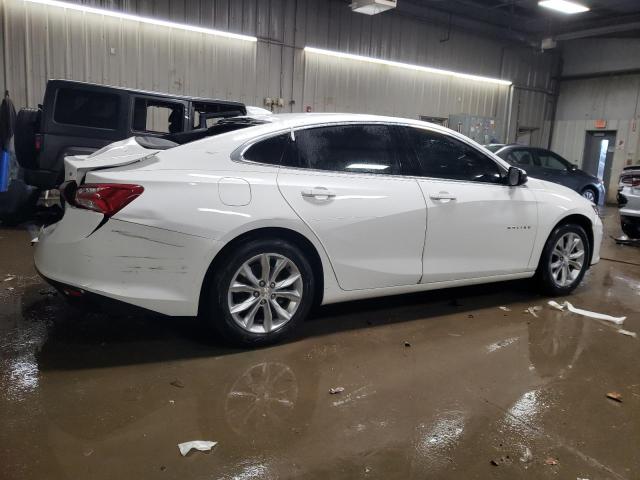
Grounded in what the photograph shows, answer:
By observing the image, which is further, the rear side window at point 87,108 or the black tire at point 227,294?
the rear side window at point 87,108

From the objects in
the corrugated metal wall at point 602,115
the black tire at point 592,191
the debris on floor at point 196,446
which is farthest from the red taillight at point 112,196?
the corrugated metal wall at point 602,115

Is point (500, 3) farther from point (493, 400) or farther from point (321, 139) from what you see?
point (493, 400)

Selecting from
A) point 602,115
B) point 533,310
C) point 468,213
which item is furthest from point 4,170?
point 602,115

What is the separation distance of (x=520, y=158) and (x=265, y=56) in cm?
601

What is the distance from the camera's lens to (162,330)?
3.35 meters

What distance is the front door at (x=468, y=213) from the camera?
362 centimetres

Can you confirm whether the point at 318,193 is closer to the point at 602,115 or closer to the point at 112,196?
the point at 112,196

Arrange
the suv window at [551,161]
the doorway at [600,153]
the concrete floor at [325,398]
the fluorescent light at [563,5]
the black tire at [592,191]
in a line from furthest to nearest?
1. the doorway at [600,153]
2. the black tire at [592,191]
3. the suv window at [551,161]
4. the fluorescent light at [563,5]
5. the concrete floor at [325,398]

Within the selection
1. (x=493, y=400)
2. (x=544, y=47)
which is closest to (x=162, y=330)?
(x=493, y=400)

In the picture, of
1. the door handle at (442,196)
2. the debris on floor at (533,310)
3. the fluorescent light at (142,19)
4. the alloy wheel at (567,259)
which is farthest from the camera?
the fluorescent light at (142,19)

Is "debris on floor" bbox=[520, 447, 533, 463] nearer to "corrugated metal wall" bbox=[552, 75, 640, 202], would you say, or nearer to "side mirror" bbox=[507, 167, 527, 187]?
"side mirror" bbox=[507, 167, 527, 187]

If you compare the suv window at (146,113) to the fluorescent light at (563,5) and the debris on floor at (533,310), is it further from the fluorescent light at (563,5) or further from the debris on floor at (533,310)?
the fluorescent light at (563,5)

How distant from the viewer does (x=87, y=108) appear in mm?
6430

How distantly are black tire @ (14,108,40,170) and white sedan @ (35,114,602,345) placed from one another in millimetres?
4132
